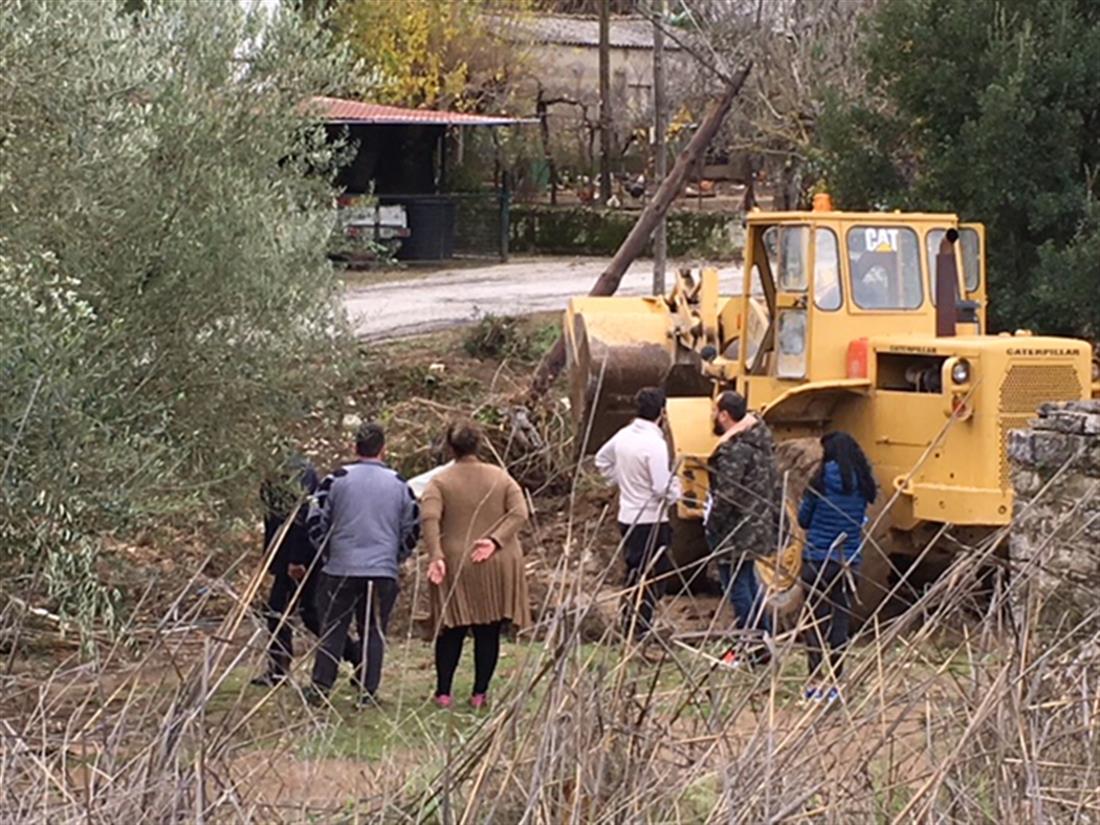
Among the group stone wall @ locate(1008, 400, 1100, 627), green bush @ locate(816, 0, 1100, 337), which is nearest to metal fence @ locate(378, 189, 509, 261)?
green bush @ locate(816, 0, 1100, 337)

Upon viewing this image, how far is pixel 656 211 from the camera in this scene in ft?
58.3

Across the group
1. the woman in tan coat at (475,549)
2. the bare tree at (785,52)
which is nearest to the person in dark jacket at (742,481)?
the woman in tan coat at (475,549)

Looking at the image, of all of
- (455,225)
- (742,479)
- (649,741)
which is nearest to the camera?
(649,741)

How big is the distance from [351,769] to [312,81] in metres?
5.69

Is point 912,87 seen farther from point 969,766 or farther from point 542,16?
point 542,16

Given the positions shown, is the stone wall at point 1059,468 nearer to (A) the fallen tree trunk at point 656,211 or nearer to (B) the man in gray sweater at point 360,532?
(B) the man in gray sweater at point 360,532

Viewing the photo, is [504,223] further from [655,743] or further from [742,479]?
[655,743]

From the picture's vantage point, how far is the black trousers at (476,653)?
30.9 feet

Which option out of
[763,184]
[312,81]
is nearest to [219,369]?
[312,81]

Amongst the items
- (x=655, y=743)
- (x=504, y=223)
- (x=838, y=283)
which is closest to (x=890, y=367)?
(x=838, y=283)

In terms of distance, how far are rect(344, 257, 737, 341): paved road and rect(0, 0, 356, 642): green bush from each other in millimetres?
9809

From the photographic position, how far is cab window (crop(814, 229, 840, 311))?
38.8 ft

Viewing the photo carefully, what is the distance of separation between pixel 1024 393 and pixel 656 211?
6.98 metres

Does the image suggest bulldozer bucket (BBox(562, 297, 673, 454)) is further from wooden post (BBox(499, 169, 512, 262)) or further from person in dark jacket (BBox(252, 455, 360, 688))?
wooden post (BBox(499, 169, 512, 262))
